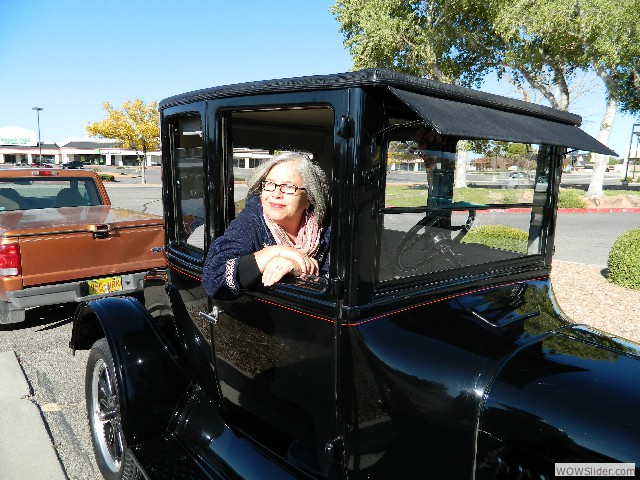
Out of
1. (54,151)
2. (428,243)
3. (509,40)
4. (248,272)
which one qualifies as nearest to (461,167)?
(428,243)

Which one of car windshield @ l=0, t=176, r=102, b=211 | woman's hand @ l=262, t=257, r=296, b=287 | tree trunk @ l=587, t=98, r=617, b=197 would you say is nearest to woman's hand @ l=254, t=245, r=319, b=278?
woman's hand @ l=262, t=257, r=296, b=287

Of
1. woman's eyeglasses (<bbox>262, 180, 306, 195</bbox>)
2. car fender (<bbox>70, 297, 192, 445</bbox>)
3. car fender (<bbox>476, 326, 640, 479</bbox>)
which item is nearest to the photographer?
car fender (<bbox>476, 326, 640, 479</bbox>)

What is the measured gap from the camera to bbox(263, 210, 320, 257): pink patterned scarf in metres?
1.79

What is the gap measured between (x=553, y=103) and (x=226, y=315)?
17.2m

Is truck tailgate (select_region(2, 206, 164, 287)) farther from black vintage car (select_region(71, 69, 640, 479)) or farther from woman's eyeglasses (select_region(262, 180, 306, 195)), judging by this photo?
woman's eyeglasses (select_region(262, 180, 306, 195))

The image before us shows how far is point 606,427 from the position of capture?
108 cm

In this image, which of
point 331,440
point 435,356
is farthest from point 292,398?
point 435,356

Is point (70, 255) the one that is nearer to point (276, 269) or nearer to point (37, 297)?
point (37, 297)

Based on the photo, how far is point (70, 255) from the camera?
4.47m

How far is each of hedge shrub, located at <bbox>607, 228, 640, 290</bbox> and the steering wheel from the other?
17.5 ft

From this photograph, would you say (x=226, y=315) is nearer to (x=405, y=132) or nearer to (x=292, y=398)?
(x=292, y=398)

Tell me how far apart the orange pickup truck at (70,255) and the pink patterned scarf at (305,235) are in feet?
8.08

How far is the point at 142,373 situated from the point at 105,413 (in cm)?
59

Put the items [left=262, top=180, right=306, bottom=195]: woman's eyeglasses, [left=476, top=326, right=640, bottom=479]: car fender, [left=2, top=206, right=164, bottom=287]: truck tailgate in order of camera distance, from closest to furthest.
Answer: [left=476, top=326, right=640, bottom=479]: car fender → [left=262, top=180, right=306, bottom=195]: woman's eyeglasses → [left=2, top=206, right=164, bottom=287]: truck tailgate
